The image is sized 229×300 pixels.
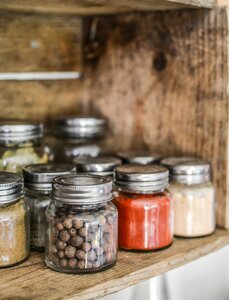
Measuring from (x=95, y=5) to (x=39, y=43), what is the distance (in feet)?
0.84

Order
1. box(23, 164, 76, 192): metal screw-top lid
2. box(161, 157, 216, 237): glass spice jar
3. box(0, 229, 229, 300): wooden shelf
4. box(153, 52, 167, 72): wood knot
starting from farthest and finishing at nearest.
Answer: box(153, 52, 167, 72): wood knot < box(161, 157, 216, 237): glass spice jar < box(23, 164, 76, 192): metal screw-top lid < box(0, 229, 229, 300): wooden shelf

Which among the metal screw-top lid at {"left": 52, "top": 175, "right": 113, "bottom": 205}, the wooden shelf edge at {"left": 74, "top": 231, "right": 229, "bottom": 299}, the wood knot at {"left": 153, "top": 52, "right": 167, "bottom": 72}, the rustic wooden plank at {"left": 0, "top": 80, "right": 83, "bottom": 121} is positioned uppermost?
the wood knot at {"left": 153, "top": 52, "right": 167, "bottom": 72}

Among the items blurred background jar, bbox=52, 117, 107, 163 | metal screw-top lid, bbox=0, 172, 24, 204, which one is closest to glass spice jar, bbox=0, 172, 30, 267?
metal screw-top lid, bbox=0, 172, 24, 204

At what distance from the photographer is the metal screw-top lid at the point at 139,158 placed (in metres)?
1.19

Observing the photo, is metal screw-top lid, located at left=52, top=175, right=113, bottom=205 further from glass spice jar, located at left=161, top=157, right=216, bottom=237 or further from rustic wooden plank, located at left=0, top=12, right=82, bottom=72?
rustic wooden plank, located at left=0, top=12, right=82, bottom=72

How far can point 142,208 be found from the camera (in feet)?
3.32

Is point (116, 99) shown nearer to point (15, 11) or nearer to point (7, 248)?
point (15, 11)

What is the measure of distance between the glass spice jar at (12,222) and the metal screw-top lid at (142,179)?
18 centimetres

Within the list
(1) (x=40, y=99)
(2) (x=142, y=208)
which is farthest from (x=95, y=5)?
(2) (x=142, y=208)

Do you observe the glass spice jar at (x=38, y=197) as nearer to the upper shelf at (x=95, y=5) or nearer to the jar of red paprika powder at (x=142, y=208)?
the jar of red paprika powder at (x=142, y=208)

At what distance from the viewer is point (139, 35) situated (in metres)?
1.30

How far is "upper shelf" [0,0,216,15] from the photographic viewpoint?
1063 mm

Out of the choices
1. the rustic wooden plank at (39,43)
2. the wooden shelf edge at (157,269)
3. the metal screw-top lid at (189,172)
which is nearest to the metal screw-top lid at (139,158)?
the metal screw-top lid at (189,172)

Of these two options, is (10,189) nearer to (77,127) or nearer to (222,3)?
(77,127)
